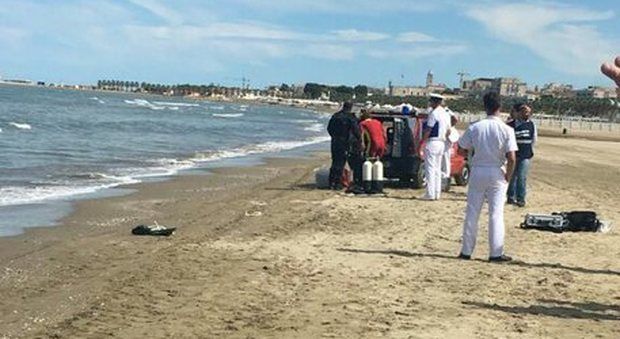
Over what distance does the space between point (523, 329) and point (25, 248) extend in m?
5.88

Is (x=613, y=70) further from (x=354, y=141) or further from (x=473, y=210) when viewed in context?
(x=354, y=141)

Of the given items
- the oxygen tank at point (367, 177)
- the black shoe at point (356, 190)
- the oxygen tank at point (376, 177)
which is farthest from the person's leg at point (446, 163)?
the black shoe at point (356, 190)

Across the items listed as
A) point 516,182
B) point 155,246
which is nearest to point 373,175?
point 516,182

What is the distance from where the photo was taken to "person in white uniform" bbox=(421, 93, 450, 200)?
14094 mm

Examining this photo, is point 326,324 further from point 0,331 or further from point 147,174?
point 147,174

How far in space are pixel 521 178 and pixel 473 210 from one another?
16.5ft

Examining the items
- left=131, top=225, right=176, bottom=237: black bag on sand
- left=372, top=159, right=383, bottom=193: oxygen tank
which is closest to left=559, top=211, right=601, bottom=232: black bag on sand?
left=372, top=159, right=383, bottom=193: oxygen tank

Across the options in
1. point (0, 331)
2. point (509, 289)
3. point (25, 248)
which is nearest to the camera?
point (0, 331)

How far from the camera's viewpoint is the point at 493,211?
888 centimetres

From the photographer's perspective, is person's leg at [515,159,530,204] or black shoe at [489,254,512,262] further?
person's leg at [515,159,530,204]

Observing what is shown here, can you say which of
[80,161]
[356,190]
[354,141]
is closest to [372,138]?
[354,141]

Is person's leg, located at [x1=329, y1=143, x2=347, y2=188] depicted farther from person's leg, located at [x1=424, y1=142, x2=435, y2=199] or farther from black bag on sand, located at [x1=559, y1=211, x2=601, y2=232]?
black bag on sand, located at [x1=559, y1=211, x2=601, y2=232]

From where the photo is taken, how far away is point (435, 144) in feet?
46.5

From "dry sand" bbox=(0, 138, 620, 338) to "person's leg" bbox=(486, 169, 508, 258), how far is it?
24 centimetres
